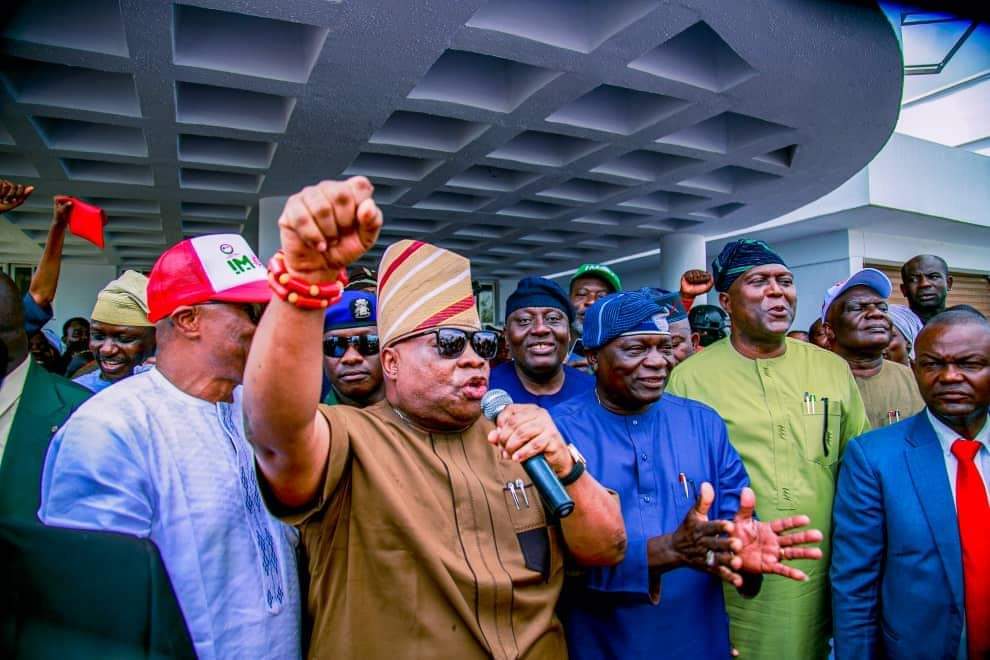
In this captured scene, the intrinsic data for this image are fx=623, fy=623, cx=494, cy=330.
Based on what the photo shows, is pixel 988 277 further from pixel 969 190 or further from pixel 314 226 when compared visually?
pixel 314 226

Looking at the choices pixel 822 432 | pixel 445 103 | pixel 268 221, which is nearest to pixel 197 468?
pixel 822 432

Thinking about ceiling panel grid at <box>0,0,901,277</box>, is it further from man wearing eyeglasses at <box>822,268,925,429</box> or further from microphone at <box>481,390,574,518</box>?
microphone at <box>481,390,574,518</box>

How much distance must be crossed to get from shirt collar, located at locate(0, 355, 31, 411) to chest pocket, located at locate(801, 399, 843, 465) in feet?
10.5

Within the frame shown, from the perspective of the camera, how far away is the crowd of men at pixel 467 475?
4.97ft

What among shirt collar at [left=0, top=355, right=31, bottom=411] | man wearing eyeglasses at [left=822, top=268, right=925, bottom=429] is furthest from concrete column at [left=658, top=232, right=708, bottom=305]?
shirt collar at [left=0, top=355, right=31, bottom=411]

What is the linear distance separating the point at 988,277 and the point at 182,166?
19.5m

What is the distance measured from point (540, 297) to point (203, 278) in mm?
2040

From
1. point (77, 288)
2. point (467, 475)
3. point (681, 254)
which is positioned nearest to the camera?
point (467, 475)

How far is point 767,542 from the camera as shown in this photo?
6.39 feet

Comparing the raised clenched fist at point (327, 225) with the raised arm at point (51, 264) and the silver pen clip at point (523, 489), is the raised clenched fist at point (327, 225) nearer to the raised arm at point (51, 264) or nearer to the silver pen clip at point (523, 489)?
the silver pen clip at point (523, 489)

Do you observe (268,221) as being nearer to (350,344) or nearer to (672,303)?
(672,303)

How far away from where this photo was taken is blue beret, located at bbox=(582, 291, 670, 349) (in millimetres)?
2477


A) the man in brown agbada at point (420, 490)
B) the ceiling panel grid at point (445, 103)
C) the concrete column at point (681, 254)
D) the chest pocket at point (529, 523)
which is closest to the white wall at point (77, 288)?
the ceiling panel grid at point (445, 103)

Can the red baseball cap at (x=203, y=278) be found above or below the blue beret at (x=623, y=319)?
above
